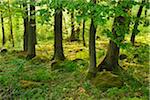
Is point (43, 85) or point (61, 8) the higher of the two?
point (61, 8)

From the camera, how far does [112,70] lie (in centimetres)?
1218

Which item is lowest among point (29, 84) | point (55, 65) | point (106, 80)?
point (29, 84)

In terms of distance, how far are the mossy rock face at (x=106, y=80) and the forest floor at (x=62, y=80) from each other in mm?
192

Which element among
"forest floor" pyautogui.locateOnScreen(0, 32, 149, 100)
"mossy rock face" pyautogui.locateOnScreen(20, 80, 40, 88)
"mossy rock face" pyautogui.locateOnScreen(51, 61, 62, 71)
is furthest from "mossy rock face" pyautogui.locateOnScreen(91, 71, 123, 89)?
"mossy rock face" pyautogui.locateOnScreen(51, 61, 62, 71)

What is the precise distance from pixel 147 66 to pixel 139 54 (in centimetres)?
181

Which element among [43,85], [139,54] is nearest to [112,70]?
[43,85]

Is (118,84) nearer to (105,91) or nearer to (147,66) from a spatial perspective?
(105,91)

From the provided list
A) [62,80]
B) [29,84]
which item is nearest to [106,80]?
[62,80]

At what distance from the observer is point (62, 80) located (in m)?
12.4

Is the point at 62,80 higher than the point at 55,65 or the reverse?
the reverse

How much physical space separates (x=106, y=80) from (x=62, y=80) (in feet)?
7.02

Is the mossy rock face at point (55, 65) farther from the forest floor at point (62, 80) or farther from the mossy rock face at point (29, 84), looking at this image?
the mossy rock face at point (29, 84)

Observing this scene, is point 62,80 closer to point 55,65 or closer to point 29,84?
point 29,84

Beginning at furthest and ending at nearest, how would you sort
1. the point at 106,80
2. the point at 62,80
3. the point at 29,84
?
the point at 62,80, the point at 29,84, the point at 106,80
